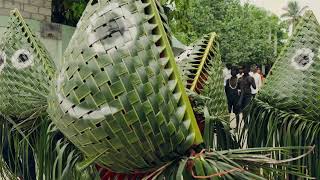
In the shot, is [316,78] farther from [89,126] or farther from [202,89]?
[89,126]

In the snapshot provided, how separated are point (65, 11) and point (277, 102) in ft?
17.3

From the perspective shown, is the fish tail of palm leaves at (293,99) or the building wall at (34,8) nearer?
the fish tail of palm leaves at (293,99)

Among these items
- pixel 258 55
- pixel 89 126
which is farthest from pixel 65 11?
pixel 258 55

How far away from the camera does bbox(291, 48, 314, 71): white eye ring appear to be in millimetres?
2609

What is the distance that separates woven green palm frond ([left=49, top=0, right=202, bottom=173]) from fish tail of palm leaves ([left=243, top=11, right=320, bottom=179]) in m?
1.29

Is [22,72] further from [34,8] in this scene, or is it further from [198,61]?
[34,8]

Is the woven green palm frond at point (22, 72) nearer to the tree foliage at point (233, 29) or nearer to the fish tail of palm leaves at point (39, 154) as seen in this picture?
the fish tail of palm leaves at point (39, 154)

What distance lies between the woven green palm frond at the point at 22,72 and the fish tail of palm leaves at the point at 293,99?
2.88 feet

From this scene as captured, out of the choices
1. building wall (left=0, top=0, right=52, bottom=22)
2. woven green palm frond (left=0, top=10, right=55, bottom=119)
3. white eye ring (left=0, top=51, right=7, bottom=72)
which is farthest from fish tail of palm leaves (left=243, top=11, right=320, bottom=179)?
building wall (left=0, top=0, right=52, bottom=22)

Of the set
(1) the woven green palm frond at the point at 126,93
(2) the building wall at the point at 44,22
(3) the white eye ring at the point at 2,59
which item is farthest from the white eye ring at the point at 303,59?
(2) the building wall at the point at 44,22

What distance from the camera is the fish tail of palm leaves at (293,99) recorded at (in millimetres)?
2535

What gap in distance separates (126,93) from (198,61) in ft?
3.55

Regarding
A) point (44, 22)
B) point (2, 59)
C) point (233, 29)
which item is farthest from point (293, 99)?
point (233, 29)

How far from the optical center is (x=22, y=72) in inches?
94.9
